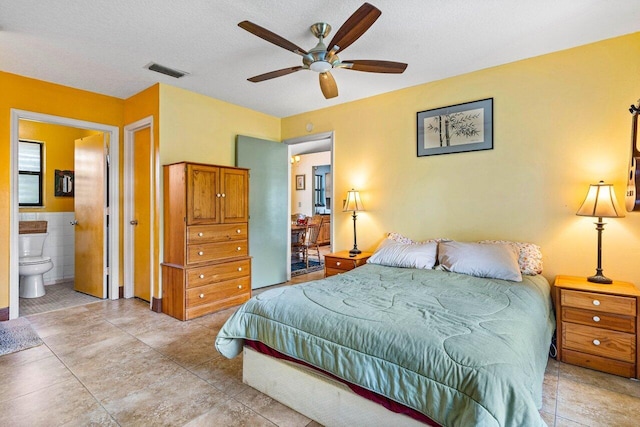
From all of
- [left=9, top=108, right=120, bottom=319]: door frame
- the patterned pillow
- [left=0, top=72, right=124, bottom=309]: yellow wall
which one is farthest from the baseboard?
the patterned pillow

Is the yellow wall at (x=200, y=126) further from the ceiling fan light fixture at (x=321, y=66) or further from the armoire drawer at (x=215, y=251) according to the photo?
the ceiling fan light fixture at (x=321, y=66)

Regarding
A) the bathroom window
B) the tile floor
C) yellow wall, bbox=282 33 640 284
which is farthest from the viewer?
the bathroom window

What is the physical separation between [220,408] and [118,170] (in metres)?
3.38

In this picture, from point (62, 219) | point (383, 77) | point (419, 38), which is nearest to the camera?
point (419, 38)

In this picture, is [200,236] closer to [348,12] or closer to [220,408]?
[220,408]

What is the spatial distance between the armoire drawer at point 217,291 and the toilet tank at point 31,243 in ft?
9.23

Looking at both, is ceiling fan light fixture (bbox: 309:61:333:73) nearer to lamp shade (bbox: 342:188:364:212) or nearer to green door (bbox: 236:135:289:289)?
lamp shade (bbox: 342:188:364:212)

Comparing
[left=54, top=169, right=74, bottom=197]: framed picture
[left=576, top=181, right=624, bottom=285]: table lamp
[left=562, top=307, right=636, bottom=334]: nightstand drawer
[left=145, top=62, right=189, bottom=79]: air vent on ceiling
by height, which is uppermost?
[left=145, top=62, right=189, bottom=79]: air vent on ceiling

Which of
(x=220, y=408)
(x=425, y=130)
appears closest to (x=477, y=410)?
(x=220, y=408)

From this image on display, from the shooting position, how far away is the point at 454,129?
134 inches

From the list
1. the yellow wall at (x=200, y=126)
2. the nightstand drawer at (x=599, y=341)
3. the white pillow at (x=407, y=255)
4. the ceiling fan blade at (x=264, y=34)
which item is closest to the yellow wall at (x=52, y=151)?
the yellow wall at (x=200, y=126)

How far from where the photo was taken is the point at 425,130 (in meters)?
3.61

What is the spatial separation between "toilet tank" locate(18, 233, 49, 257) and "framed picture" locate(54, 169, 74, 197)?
0.71 metres

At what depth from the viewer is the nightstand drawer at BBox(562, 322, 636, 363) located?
2.21 m
